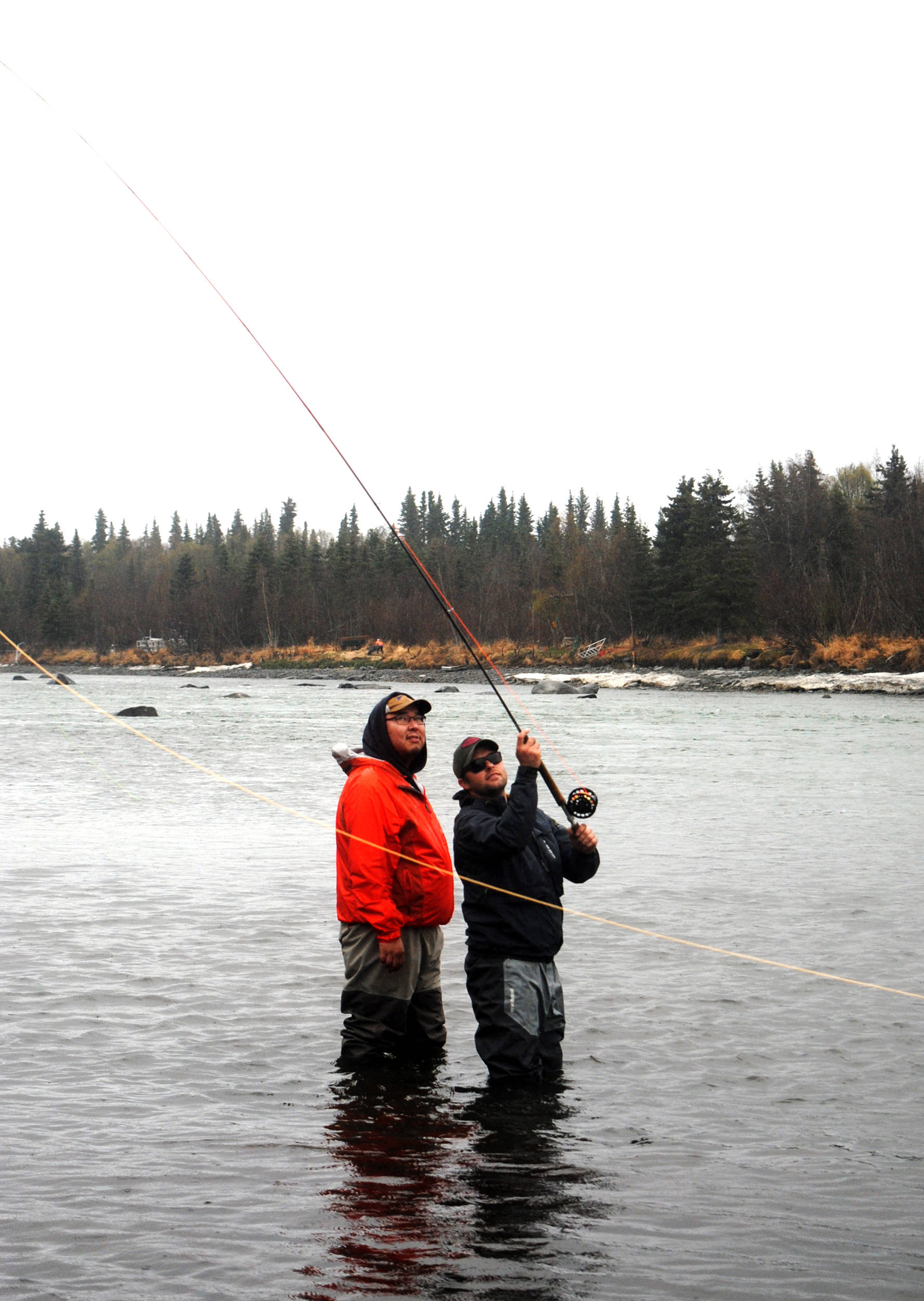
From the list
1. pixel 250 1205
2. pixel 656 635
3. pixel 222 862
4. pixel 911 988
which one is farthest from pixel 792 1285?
pixel 656 635

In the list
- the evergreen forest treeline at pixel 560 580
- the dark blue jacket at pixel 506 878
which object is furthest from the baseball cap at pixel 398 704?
the evergreen forest treeline at pixel 560 580

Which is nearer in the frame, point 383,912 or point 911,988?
point 383,912

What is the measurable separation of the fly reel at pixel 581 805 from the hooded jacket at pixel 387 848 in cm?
60

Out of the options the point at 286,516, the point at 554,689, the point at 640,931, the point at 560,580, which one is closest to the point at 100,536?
the point at 286,516

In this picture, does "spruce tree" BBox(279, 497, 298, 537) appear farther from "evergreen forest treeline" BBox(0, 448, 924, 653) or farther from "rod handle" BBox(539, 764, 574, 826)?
"rod handle" BBox(539, 764, 574, 826)

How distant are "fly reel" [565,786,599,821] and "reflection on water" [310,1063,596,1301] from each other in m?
1.33

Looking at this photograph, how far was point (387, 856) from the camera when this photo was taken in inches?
208

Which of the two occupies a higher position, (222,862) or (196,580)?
(196,580)

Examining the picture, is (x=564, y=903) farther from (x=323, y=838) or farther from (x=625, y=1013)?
(x=323, y=838)

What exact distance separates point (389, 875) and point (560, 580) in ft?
292

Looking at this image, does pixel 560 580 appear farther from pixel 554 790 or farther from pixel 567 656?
pixel 554 790

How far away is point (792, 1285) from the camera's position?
13.0ft

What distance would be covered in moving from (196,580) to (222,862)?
105895 mm

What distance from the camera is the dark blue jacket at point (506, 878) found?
496 centimetres
